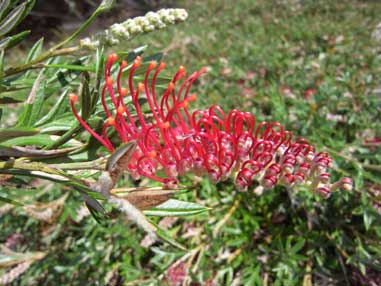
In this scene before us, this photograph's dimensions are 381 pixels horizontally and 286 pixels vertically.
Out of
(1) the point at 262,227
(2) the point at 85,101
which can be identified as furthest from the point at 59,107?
(1) the point at 262,227

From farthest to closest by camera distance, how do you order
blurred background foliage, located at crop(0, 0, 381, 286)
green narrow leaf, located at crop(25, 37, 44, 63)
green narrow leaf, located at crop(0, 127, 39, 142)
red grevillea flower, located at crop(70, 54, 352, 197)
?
blurred background foliage, located at crop(0, 0, 381, 286) → green narrow leaf, located at crop(25, 37, 44, 63) → red grevillea flower, located at crop(70, 54, 352, 197) → green narrow leaf, located at crop(0, 127, 39, 142)

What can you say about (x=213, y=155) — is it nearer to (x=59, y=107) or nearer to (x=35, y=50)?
(x=59, y=107)

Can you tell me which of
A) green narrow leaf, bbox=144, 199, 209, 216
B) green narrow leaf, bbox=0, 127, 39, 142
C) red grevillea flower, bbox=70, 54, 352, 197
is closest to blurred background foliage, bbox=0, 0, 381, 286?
red grevillea flower, bbox=70, 54, 352, 197

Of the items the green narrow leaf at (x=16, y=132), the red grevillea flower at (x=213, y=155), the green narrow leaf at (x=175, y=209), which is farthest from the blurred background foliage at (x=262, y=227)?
the green narrow leaf at (x=16, y=132)

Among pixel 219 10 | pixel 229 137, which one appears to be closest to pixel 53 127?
pixel 229 137

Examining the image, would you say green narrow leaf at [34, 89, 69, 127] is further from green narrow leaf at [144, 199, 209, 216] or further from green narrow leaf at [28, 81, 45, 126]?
green narrow leaf at [144, 199, 209, 216]

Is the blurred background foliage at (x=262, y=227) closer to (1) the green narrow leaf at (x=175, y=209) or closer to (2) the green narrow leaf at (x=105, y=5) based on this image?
(1) the green narrow leaf at (x=175, y=209)
